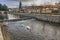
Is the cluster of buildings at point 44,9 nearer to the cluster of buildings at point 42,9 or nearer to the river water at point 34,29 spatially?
the cluster of buildings at point 42,9

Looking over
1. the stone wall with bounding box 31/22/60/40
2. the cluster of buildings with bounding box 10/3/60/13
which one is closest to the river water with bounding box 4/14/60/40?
the stone wall with bounding box 31/22/60/40

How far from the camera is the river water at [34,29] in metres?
2.63

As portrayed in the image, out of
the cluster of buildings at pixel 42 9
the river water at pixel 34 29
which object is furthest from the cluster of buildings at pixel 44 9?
the river water at pixel 34 29

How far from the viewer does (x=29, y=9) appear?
3.20 meters

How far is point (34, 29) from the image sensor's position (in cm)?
310

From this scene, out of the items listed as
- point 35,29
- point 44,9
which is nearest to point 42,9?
point 44,9

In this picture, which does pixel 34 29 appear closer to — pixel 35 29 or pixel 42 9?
pixel 35 29

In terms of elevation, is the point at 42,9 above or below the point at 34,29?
above

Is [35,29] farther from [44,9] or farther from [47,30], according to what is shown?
[44,9]

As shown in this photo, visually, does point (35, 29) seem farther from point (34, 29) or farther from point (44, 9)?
point (44, 9)

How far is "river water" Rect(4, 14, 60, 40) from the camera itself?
2635mm

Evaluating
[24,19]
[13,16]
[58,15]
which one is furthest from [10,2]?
[58,15]

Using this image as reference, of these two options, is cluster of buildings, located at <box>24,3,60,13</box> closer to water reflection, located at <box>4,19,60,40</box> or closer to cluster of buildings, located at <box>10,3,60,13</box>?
cluster of buildings, located at <box>10,3,60,13</box>

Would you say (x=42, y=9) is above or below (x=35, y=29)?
above
